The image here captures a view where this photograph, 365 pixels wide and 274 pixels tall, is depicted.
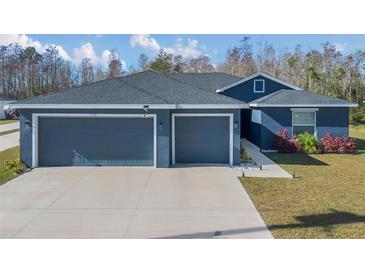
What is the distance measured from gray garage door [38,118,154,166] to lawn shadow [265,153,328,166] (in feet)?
18.9

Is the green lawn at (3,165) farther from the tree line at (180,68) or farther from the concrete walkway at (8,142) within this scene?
the tree line at (180,68)

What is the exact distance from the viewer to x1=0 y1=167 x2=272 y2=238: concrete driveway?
6.57 m

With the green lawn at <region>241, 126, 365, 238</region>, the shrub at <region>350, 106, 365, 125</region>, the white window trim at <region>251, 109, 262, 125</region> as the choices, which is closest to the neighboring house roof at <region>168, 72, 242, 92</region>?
the white window trim at <region>251, 109, 262, 125</region>

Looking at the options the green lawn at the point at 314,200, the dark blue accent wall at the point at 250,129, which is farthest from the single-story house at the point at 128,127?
the dark blue accent wall at the point at 250,129

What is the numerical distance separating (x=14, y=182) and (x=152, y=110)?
532cm

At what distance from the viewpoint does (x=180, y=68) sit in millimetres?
44500

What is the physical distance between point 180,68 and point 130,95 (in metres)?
31.7

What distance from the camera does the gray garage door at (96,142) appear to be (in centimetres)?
1324

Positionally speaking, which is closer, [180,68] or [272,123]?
[272,123]

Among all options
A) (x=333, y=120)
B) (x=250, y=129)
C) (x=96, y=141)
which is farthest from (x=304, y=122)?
(x=96, y=141)

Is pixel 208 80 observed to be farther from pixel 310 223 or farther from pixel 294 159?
pixel 310 223

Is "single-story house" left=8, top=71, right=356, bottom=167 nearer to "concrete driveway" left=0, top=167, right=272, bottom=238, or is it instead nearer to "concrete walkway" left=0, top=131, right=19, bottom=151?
"concrete driveway" left=0, top=167, right=272, bottom=238

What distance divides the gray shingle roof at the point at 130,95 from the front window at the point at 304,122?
568 centimetres
